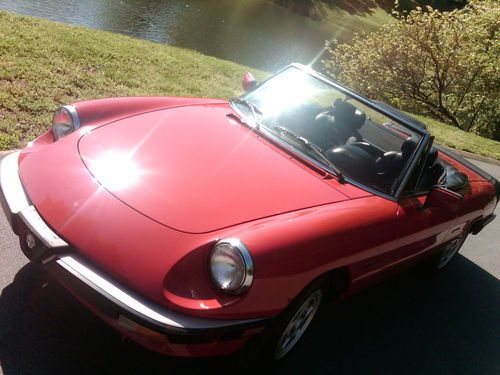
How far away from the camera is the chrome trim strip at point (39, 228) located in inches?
88.8

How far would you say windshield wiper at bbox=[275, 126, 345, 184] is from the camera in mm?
3096

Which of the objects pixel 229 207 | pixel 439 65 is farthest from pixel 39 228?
pixel 439 65

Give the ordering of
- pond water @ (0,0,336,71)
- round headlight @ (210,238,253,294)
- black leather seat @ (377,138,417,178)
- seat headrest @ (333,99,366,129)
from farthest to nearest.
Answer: pond water @ (0,0,336,71)
seat headrest @ (333,99,366,129)
black leather seat @ (377,138,417,178)
round headlight @ (210,238,253,294)

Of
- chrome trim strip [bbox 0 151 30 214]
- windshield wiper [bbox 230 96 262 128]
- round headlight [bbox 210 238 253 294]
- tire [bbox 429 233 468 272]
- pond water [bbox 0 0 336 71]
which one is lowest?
pond water [bbox 0 0 336 71]

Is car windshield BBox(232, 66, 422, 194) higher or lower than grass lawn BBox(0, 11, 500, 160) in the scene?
higher

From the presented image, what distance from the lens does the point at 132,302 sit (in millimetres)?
2078

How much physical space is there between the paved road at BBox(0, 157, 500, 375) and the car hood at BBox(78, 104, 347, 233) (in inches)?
28.2

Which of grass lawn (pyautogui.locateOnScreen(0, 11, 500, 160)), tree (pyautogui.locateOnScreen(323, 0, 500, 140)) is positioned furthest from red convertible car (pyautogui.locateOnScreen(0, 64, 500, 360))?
tree (pyautogui.locateOnScreen(323, 0, 500, 140))

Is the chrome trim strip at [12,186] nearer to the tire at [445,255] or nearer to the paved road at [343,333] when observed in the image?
the paved road at [343,333]

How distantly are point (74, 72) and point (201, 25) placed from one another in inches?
503

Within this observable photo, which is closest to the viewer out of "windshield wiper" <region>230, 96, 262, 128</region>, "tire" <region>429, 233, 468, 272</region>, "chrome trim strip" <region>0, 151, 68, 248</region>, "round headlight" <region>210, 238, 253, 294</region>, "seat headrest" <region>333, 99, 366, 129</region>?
"round headlight" <region>210, 238, 253, 294</region>

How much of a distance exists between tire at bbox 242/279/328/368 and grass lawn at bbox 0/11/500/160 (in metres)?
3.11

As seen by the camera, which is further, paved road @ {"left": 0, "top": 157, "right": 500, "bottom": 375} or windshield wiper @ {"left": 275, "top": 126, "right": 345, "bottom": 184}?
windshield wiper @ {"left": 275, "top": 126, "right": 345, "bottom": 184}

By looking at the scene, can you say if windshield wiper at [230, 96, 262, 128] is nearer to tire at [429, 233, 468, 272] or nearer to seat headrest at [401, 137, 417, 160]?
seat headrest at [401, 137, 417, 160]
